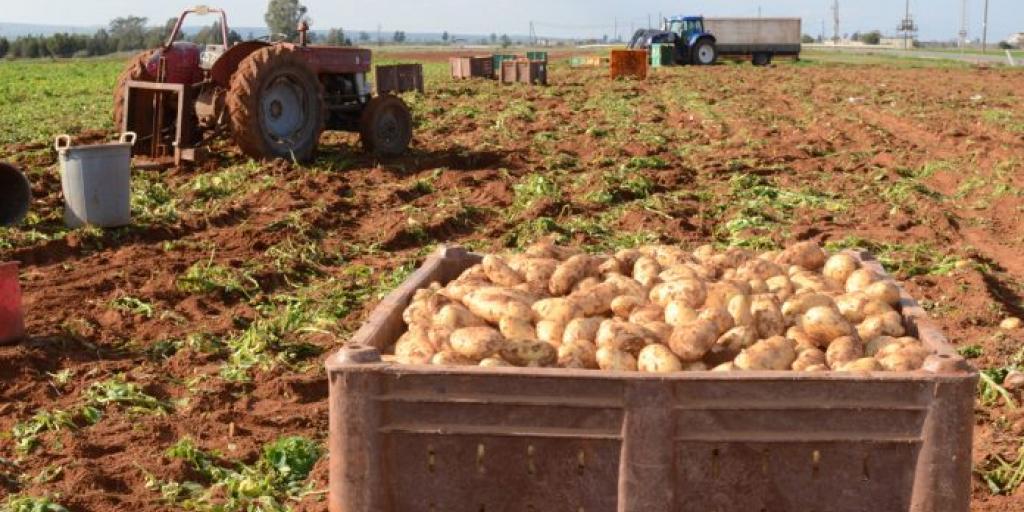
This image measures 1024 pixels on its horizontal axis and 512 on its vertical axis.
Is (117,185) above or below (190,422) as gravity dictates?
above

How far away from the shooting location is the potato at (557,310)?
3.60m

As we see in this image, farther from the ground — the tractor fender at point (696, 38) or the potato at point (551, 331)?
the tractor fender at point (696, 38)

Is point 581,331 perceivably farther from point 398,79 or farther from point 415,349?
point 398,79

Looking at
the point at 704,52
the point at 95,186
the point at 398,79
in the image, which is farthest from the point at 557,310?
the point at 704,52

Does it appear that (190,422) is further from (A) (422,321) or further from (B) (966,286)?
(B) (966,286)

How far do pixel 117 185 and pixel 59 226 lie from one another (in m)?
0.74

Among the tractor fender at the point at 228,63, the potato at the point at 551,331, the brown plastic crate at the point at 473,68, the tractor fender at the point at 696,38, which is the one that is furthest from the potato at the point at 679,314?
the tractor fender at the point at 696,38

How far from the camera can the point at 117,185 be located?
32.8 feet

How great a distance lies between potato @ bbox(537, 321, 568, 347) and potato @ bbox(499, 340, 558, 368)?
18cm

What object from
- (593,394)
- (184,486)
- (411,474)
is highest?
(593,394)

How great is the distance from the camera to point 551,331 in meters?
3.52

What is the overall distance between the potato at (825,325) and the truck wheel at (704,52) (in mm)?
43452

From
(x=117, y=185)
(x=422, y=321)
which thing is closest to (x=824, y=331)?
(x=422, y=321)

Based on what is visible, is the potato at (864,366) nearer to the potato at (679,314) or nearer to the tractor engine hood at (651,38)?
the potato at (679,314)
